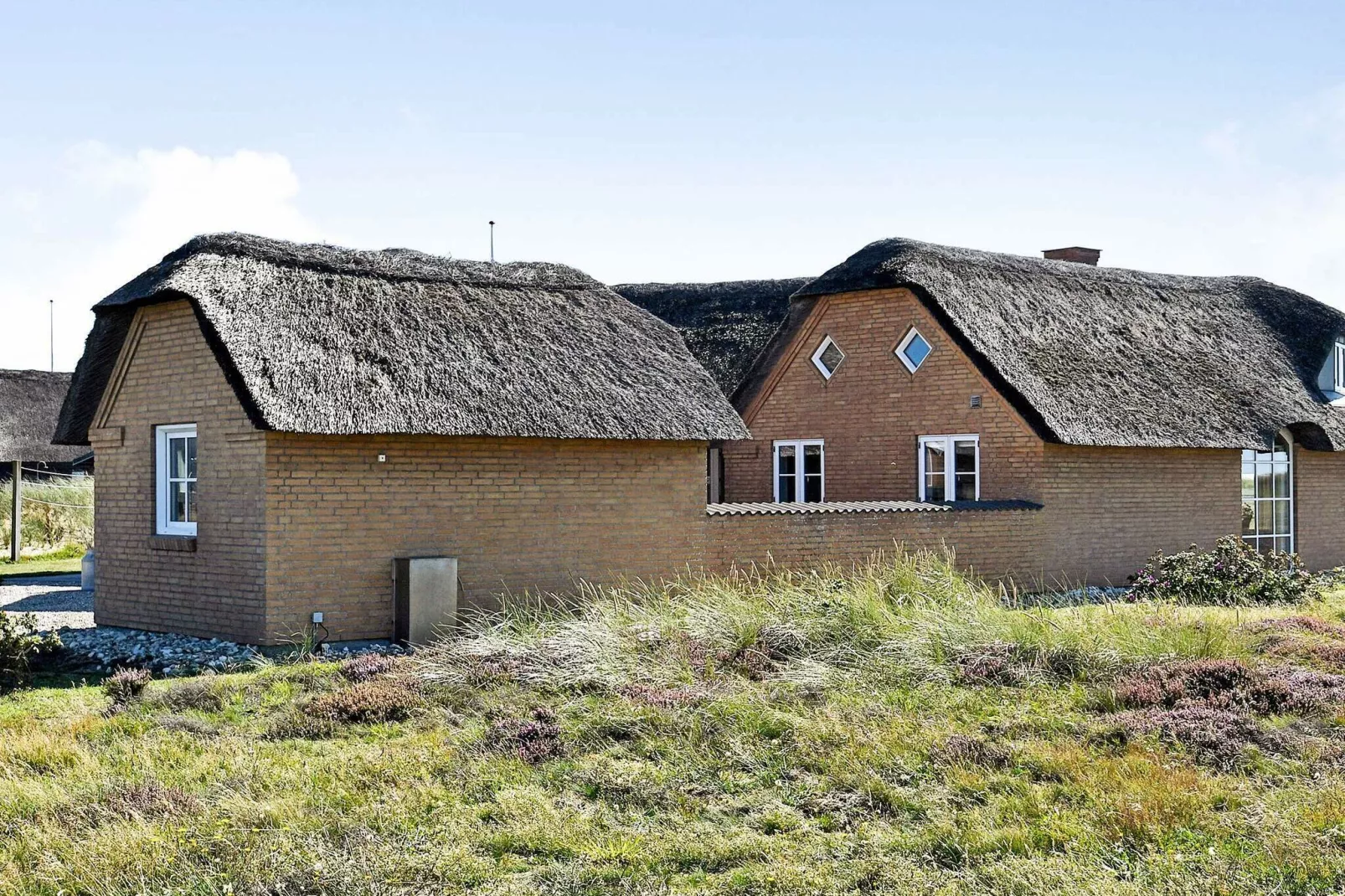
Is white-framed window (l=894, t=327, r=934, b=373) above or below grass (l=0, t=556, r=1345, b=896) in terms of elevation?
above

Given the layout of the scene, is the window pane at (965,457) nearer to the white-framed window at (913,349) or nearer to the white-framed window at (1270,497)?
the white-framed window at (913,349)

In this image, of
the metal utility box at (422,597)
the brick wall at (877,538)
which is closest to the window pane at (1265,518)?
the brick wall at (877,538)

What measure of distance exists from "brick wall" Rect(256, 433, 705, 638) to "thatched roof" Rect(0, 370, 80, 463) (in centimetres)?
1851

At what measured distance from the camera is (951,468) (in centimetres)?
2145

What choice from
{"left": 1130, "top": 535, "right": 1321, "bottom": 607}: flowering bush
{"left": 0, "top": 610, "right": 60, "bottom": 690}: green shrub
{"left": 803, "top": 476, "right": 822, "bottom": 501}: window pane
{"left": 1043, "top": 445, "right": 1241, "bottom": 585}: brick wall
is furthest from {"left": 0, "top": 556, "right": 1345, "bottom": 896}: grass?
{"left": 803, "top": 476, "right": 822, "bottom": 501}: window pane

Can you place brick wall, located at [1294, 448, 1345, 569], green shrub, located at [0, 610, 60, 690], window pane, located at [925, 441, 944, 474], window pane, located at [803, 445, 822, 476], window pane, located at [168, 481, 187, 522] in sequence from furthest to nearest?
brick wall, located at [1294, 448, 1345, 569]
window pane, located at [803, 445, 822, 476]
window pane, located at [925, 441, 944, 474]
window pane, located at [168, 481, 187, 522]
green shrub, located at [0, 610, 60, 690]

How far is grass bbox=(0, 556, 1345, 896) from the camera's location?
702 cm

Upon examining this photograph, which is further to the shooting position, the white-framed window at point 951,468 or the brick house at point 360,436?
the white-framed window at point 951,468

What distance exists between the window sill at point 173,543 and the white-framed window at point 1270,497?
16.6 metres

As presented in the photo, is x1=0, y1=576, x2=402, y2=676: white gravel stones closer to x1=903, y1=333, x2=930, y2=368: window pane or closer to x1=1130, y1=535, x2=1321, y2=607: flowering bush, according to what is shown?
x1=1130, y1=535, x2=1321, y2=607: flowering bush

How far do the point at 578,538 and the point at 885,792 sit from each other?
847 cm

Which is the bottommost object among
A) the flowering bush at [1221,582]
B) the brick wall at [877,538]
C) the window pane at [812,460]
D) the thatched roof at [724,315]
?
the flowering bush at [1221,582]

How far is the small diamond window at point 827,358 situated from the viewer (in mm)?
23000

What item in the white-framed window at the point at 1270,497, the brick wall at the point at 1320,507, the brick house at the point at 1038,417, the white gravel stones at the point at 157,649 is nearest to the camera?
the white gravel stones at the point at 157,649
